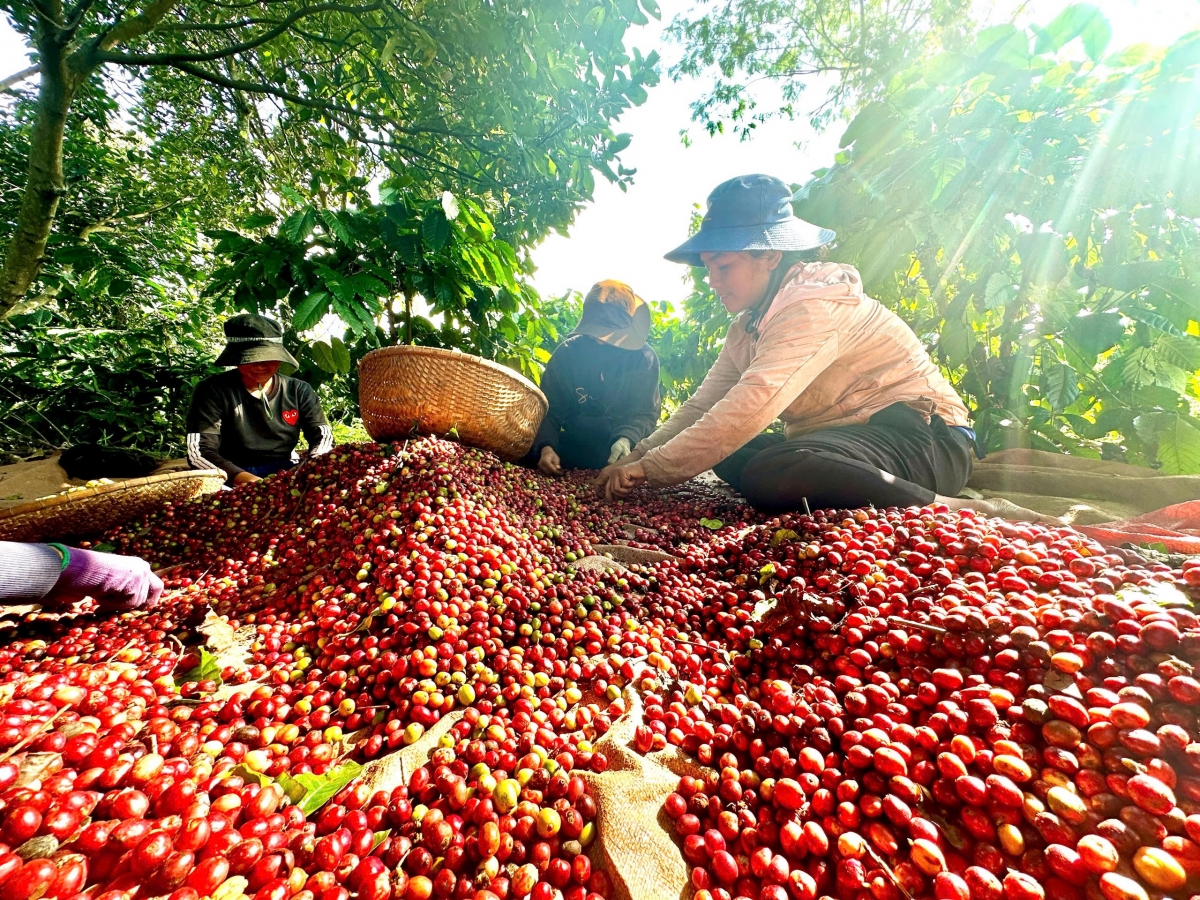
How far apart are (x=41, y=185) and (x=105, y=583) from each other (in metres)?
4.06

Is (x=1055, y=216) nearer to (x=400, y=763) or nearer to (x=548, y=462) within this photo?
(x=548, y=462)

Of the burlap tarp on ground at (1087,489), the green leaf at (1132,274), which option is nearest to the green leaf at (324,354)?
the burlap tarp on ground at (1087,489)

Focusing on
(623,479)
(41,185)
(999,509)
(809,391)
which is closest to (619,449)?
(623,479)

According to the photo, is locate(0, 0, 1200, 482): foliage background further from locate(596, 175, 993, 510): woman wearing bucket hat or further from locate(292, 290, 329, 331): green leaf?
locate(596, 175, 993, 510): woman wearing bucket hat

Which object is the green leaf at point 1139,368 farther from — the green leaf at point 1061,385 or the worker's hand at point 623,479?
the worker's hand at point 623,479

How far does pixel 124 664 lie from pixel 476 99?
429cm

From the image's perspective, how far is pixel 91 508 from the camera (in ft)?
8.59

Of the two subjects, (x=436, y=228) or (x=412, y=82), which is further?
(x=412, y=82)

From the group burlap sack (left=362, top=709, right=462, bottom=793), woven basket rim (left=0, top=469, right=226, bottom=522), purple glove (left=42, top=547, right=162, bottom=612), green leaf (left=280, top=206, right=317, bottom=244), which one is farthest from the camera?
green leaf (left=280, top=206, right=317, bottom=244)

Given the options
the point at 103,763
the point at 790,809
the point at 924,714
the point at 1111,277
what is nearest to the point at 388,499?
the point at 103,763

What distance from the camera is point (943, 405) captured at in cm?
288

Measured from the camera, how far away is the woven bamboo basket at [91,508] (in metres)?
2.41

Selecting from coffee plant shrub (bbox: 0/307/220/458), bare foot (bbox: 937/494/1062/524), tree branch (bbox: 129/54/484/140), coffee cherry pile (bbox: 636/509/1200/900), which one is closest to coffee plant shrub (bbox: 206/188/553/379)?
tree branch (bbox: 129/54/484/140)

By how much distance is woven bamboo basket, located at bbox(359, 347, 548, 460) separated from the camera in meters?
2.93
